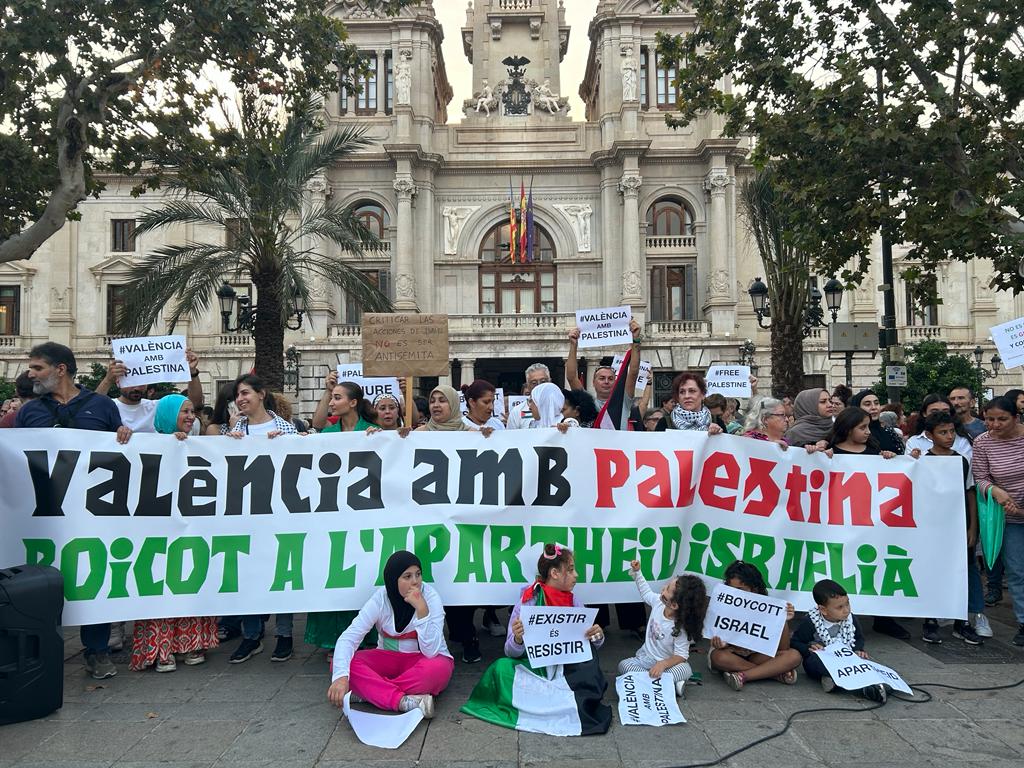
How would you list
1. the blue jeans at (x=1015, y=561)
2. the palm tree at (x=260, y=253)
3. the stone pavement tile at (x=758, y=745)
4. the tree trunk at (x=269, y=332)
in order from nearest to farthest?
the stone pavement tile at (x=758, y=745) < the blue jeans at (x=1015, y=561) < the tree trunk at (x=269, y=332) < the palm tree at (x=260, y=253)

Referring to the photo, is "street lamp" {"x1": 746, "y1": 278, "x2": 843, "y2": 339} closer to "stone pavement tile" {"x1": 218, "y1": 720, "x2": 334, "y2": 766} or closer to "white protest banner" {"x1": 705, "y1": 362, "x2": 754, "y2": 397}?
"white protest banner" {"x1": 705, "y1": 362, "x2": 754, "y2": 397}

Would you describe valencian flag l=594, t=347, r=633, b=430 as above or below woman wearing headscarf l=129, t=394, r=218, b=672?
above

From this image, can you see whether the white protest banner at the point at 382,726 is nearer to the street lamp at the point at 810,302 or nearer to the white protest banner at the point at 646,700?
the white protest banner at the point at 646,700

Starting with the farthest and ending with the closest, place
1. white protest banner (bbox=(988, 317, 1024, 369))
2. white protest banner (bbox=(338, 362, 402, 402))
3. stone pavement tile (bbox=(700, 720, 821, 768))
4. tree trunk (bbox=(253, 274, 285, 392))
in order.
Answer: tree trunk (bbox=(253, 274, 285, 392))
white protest banner (bbox=(338, 362, 402, 402))
white protest banner (bbox=(988, 317, 1024, 369))
stone pavement tile (bbox=(700, 720, 821, 768))

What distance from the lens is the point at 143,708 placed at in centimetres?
466

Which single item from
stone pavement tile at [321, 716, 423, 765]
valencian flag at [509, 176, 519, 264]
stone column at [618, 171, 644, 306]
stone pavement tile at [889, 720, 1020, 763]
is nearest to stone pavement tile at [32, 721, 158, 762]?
stone pavement tile at [321, 716, 423, 765]

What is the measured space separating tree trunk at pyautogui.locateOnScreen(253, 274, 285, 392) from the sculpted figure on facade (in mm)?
22710

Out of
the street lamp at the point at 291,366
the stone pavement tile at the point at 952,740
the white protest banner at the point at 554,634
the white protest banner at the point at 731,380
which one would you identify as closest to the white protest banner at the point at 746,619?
the stone pavement tile at the point at 952,740

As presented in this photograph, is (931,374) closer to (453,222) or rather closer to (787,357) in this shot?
(787,357)

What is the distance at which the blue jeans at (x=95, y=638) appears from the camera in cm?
518

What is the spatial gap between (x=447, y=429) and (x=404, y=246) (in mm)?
29580

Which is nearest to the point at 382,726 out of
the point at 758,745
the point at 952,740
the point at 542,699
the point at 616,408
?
the point at 542,699

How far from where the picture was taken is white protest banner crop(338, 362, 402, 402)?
9.02 meters

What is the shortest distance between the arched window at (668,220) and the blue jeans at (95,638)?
33.1m
